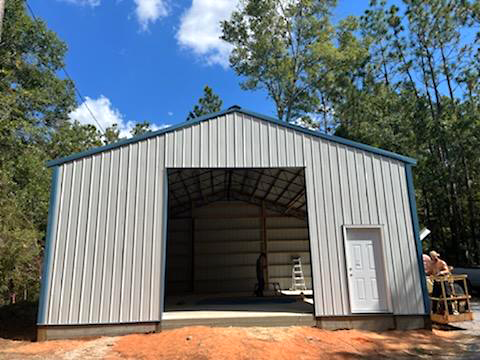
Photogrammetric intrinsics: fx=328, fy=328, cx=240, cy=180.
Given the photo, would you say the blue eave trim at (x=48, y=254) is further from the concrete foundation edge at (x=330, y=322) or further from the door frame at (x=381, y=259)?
the door frame at (x=381, y=259)

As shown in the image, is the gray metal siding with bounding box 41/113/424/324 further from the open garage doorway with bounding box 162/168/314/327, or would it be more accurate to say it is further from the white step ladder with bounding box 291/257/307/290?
the white step ladder with bounding box 291/257/307/290

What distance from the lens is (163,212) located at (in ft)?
22.4

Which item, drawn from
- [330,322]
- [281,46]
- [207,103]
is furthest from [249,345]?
[207,103]

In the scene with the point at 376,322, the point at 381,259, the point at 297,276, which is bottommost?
the point at 376,322

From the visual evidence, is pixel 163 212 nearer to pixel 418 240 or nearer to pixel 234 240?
pixel 418 240

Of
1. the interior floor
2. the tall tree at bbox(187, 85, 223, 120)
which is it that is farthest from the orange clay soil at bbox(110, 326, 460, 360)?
the tall tree at bbox(187, 85, 223, 120)

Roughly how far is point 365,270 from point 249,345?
9.78 feet

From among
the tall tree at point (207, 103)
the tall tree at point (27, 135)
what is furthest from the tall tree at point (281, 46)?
the tall tree at point (27, 135)

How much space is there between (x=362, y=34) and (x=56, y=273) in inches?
885

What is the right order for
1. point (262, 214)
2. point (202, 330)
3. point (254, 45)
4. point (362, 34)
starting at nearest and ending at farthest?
point (202, 330) < point (262, 214) < point (254, 45) < point (362, 34)

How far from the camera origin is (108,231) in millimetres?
6668

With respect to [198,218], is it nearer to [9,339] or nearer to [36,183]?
[36,183]

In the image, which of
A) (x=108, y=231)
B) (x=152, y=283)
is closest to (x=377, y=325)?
(x=152, y=283)

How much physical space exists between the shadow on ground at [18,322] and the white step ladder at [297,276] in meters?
9.56
